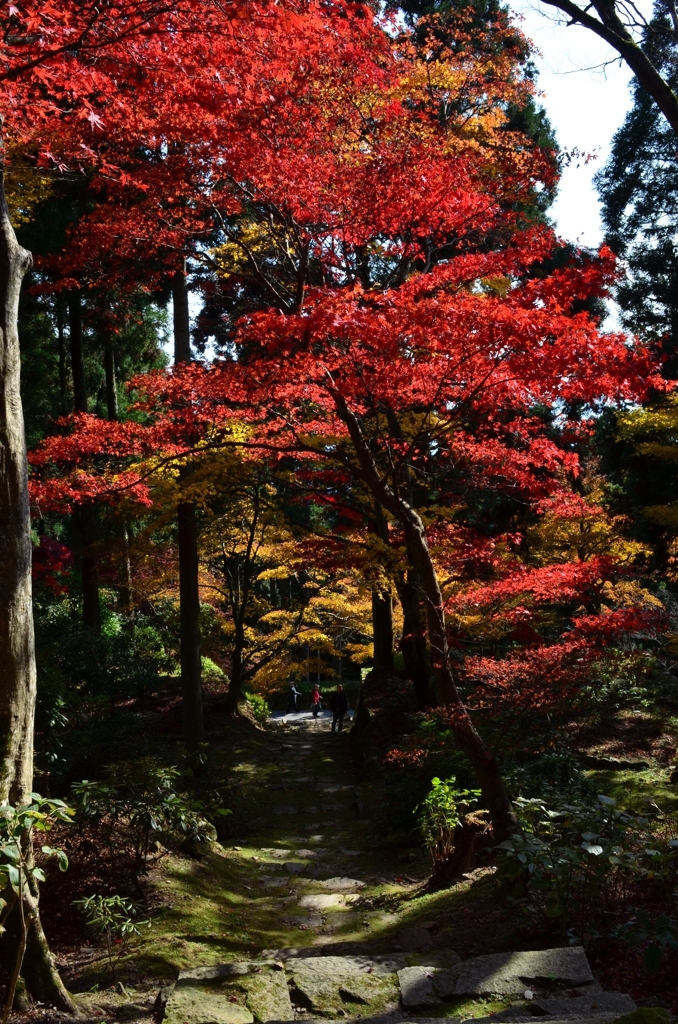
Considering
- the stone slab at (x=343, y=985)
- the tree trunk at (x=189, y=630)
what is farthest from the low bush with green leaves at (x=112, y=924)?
the tree trunk at (x=189, y=630)

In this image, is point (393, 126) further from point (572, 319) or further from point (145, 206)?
point (572, 319)

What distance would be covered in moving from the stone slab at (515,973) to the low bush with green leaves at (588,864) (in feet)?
0.75

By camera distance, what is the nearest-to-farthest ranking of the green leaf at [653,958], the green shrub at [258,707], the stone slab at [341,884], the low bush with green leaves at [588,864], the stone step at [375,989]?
the green leaf at [653,958] < the stone step at [375,989] < the low bush with green leaves at [588,864] < the stone slab at [341,884] < the green shrub at [258,707]

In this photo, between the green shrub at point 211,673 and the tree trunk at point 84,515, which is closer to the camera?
the tree trunk at point 84,515

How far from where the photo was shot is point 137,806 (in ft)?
17.7

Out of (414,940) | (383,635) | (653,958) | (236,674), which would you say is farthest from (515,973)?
(383,635)

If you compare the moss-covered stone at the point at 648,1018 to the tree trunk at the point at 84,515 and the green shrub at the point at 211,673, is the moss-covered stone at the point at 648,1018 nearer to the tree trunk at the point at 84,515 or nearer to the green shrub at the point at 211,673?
the tree trunk at the point at 84,515

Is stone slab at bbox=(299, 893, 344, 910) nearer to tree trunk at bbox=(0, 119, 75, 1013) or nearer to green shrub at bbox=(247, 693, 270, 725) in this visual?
tree trunk at bbox=(0, 119, 75, 1013)

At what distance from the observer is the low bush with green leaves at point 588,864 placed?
12.8ft

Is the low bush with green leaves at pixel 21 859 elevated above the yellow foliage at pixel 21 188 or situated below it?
below

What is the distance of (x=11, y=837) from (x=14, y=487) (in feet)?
5.78

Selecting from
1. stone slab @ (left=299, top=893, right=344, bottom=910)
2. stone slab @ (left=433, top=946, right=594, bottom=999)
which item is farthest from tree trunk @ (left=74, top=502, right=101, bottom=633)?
stone slab @ (left=433, top=946, right=594, bottom=999)

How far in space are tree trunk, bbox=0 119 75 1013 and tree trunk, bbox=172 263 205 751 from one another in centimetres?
635

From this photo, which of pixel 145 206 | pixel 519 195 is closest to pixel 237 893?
pixel 145 206
